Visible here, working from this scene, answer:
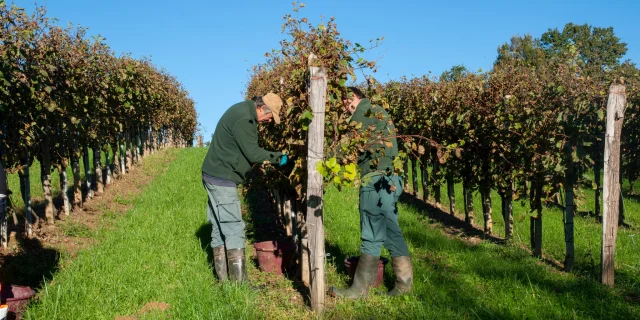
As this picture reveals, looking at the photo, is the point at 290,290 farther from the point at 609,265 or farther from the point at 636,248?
the point at 636,248

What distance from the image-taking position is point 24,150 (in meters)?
7.77

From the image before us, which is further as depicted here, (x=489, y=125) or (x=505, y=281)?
(x=489, y=125)

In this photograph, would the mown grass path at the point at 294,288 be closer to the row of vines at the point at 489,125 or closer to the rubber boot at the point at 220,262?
the rubber boot at the point at 220,262

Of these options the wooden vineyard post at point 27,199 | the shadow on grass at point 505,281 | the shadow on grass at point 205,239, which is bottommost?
the shadow on grass at point 505,281

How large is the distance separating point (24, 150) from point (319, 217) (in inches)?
216

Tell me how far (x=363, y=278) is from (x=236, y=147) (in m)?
1.75

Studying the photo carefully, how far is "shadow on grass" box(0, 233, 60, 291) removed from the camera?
5691 millimetres

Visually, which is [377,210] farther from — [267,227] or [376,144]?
[267,227]

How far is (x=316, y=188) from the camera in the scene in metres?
4.40

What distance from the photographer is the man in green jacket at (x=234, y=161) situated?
511 centimetres

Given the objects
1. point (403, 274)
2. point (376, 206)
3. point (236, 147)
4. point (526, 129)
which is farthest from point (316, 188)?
point (526, 129)

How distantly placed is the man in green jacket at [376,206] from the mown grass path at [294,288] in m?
0.19

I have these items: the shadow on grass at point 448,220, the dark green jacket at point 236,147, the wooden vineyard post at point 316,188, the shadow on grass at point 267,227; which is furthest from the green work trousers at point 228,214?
the shadow on grass at point 448,220

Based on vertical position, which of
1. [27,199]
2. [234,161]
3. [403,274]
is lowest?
[403,274]
